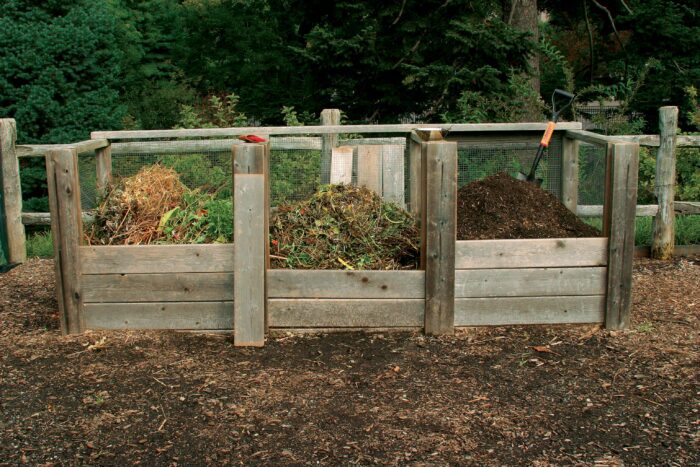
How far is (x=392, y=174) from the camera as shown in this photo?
20.6 ft

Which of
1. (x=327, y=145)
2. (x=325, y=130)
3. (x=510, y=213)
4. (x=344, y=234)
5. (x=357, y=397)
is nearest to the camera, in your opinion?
(x=357, y=397)

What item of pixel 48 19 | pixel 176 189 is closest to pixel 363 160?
pixel 176 189

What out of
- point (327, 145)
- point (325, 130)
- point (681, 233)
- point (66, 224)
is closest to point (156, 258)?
A: point (66, 224)

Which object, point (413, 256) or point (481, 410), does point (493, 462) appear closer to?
point (481, 410)

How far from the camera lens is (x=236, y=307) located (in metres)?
4.91

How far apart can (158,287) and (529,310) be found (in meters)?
2.28

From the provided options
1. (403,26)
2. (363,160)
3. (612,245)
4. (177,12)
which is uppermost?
(177,12)

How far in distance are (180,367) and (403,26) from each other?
8.24 m

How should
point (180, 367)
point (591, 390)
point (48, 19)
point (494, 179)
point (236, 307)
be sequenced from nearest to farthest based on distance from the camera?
1. point (591, 390)
2. point (180, 367)
3. point (236, 307)
4. point (494, 179)
5. point (48, 19)

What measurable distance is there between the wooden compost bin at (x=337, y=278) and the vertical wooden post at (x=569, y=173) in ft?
4.56

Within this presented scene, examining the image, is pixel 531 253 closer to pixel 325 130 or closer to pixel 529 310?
pixel 529 310

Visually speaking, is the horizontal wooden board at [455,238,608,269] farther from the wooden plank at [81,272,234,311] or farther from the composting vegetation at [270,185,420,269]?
the wooden plank at [81,272,234,311]

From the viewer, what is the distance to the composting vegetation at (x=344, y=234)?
5.23 m

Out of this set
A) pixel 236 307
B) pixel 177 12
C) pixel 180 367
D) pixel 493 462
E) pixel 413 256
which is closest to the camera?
pixel 493 462
